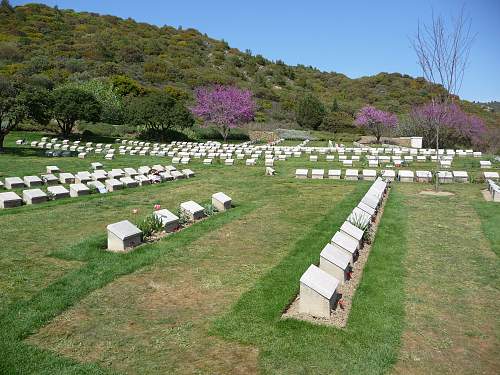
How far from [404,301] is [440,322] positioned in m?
0.81

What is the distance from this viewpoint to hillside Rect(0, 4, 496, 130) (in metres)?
72.8

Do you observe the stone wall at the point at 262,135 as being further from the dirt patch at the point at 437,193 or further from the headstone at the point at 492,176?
the dirt patch at the point at 437,193

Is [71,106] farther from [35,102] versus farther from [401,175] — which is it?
[401,175]

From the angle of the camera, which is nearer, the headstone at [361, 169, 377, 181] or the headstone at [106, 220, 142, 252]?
the headstone at [106, 220, 142, 252]

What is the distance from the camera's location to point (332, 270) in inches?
339

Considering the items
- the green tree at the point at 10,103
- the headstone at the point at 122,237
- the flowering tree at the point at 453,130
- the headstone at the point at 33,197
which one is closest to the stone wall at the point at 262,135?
the flowering tree at the point at 453,130

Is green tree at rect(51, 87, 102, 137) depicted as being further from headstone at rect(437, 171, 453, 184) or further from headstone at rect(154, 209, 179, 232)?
headstone at rect(437, 171, 453, 184)

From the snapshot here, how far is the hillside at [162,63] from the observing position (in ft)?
239

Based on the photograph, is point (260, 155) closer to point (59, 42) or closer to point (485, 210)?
point (485, 210)

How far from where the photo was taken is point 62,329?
6.70m

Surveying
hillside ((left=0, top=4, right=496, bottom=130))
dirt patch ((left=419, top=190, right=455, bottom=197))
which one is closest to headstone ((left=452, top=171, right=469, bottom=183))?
dirt patch ((left=419, top=190, right=455, bottom=197))

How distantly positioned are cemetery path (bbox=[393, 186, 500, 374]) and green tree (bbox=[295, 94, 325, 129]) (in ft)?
158

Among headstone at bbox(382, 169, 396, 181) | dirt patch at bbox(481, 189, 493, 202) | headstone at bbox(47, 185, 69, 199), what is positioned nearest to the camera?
headstone at bbox(47, 185, 69, 199)

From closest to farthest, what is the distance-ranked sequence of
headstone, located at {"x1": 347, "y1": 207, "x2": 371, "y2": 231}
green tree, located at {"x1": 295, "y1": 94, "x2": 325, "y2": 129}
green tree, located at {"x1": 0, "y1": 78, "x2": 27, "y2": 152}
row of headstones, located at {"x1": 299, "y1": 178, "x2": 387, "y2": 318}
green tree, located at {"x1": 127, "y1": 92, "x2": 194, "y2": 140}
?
row of headstones, located at {"x1": 299, "y1": 178, "x2": 387, "y2": 318} < headstone, located at {"x1": 347, "y1": 207, "x2": 371, "y2": 231} < green tree, located at {"x1": 0, "y1": 78, "x2": 27, "y2": 152} < green tree, located at {"x1": 127, "y1": 92, "x2": 194, "y2": 140} < green tree, located at {"x1": 295, "y1": 94, "x2": 325, "y2": 129}
